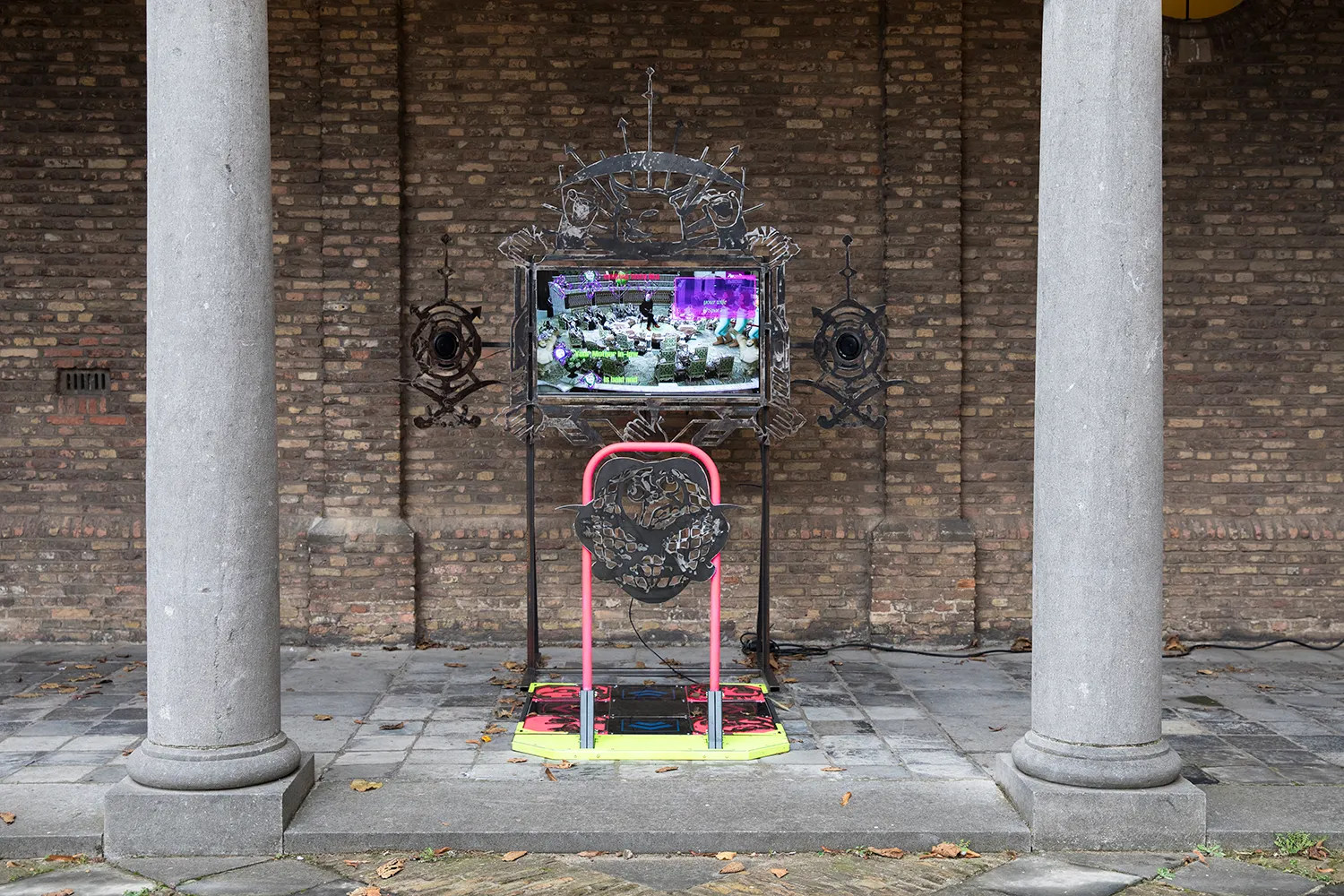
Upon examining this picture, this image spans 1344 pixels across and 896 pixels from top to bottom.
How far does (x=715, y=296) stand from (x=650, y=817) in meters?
3.06

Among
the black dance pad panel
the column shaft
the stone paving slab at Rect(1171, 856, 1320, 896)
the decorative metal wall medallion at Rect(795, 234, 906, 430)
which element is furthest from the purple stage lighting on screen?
the stone paving slab at Rect(1171, 856, 1320, 896)

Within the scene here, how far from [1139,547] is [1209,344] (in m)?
3.89

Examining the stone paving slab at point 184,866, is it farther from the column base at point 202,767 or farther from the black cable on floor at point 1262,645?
the black cable on floor at point 1262,645

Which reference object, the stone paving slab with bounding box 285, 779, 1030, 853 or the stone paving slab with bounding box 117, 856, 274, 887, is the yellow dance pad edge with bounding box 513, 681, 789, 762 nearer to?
the stone paving slab with bounding box 285, 779, 1030, 853

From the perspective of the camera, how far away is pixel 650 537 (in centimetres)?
577

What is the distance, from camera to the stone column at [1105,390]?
4566mm

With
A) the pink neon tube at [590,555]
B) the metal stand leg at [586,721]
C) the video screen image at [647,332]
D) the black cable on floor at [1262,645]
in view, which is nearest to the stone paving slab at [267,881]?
the metal stand leg at [586,721]

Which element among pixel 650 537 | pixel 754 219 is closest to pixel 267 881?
pixel 650 537

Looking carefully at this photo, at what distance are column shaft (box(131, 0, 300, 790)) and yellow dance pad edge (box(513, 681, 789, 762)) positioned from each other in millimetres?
1311

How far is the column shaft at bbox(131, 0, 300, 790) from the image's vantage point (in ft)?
14.7

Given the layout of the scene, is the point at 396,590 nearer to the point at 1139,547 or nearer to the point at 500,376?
the point at 500,376

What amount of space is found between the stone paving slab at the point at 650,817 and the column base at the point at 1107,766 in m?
0.25

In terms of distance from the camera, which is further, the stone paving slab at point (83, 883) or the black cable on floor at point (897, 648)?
the black cable on floor at point (897, 648)

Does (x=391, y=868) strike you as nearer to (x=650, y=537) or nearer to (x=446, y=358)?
(x=650, y=537)
